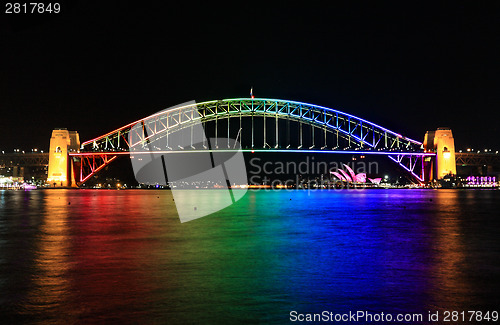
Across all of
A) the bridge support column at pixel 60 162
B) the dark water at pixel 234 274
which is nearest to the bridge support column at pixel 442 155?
the bridge support column at pixel 60 162

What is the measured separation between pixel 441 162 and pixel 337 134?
1831 centimetres

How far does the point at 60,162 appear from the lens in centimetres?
9131

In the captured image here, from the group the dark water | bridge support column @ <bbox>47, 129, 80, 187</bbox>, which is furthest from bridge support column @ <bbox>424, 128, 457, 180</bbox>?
the dark water

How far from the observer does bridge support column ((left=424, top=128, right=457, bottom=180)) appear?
89812 mm

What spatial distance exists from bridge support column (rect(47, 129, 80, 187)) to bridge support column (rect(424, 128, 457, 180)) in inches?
2500

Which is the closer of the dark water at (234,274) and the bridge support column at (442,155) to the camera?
the dark water at (234,274)

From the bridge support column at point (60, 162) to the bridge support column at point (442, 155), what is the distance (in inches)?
2500

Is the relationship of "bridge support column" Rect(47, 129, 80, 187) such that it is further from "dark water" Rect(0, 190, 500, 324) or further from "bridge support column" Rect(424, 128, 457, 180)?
"dark water" Rect(0, 190, 500, 324)

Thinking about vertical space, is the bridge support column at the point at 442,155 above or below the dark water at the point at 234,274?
above

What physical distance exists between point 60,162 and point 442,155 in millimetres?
66068

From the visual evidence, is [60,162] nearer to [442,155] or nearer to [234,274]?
[442,155]

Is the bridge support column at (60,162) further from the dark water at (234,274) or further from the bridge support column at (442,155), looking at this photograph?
the dark water at (234,274)

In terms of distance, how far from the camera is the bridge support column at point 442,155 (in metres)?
89.8

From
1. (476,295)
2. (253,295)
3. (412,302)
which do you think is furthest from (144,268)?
(476,295)
